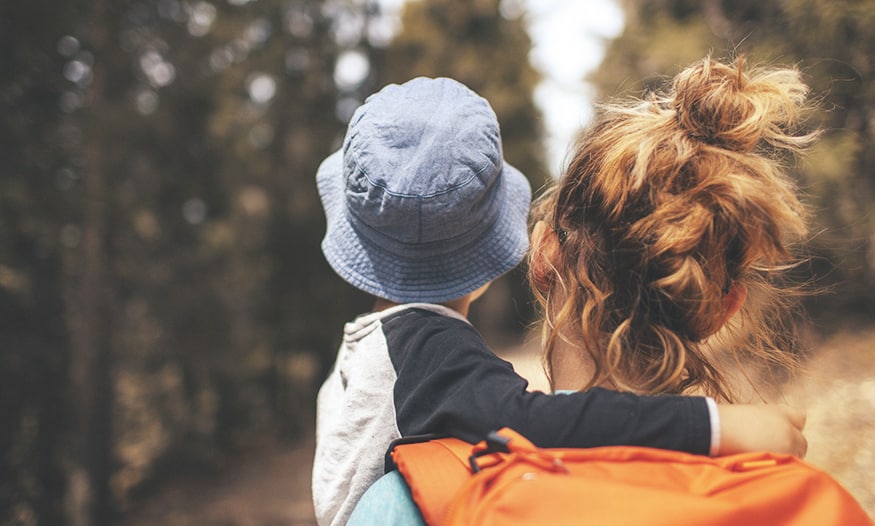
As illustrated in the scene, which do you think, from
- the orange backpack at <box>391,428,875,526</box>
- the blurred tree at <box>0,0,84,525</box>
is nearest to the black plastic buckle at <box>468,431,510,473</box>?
the orange backpack at <box>391,428,875,526</box>

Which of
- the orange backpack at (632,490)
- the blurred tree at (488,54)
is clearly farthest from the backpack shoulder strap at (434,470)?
the blurred tree at (488,54)

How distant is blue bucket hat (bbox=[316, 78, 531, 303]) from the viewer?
3.98 feet

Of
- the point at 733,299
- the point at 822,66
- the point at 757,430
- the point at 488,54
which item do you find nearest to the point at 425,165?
the point at 733,299

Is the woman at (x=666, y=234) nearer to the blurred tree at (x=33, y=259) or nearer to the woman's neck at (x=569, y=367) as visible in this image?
the woman's neck at (x=569, y=367)

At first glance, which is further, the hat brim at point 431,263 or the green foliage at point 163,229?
the green foliage at point 163,229

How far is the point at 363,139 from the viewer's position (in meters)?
1.28

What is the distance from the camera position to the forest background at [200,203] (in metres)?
4.70

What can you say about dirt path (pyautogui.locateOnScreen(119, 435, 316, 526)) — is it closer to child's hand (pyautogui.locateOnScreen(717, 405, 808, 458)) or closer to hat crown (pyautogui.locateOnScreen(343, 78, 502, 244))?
hat crown (pyautogui.locateOnScreen(343, 78, 502, 244))

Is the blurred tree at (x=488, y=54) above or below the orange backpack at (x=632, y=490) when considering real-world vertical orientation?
above

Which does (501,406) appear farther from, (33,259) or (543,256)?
(33,259)

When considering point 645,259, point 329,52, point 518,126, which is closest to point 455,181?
point 645,259

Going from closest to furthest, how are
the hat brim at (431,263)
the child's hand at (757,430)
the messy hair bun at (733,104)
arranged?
the child's hand at (757,430)
the messy hair bun at (733,104)
the hat brim at (431,263)

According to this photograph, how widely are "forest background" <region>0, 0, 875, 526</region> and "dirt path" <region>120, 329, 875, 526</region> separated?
0.72 feet

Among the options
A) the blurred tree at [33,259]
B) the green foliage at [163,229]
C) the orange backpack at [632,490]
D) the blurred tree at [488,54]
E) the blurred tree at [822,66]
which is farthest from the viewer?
the blurred tree at [488,54]
